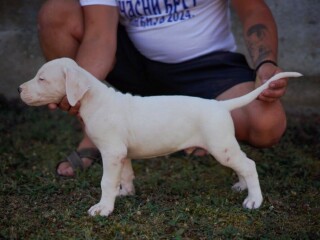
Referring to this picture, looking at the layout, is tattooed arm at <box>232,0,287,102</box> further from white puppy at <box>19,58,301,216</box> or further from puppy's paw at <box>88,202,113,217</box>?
puppy's paw at <box>88,202,113,217</box>

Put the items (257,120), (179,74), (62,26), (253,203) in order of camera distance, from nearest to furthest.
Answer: (253,203) < (257,120) < (62,26) < (179,74)

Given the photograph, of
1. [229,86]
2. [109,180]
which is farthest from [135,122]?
[229,86]

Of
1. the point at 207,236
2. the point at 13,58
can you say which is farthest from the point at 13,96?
the point at 207,236

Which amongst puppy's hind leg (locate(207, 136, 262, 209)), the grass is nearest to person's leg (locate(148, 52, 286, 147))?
the grass

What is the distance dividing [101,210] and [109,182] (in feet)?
0.47

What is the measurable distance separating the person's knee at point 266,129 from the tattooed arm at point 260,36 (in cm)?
17

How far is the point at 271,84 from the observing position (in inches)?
122

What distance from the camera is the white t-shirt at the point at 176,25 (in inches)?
152

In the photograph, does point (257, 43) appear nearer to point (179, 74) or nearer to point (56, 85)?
point (179, 74)

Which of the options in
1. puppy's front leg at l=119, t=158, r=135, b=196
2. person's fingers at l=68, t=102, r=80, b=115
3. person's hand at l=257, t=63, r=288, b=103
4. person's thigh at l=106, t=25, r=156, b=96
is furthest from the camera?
person's thigh at l=106, t=25, r=156, b=96

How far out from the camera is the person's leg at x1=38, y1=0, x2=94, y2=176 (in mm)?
3836

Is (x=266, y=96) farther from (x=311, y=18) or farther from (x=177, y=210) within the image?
(x=311, y=18)

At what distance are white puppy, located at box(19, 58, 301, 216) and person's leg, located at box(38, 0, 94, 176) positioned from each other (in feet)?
2.90

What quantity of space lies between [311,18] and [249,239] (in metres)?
2.70
